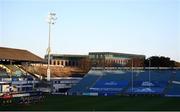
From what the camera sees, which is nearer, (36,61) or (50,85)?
(50,85)

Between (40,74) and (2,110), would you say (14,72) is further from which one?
(2,110)

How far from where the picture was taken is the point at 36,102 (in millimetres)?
34375

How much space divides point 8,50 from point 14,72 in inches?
240

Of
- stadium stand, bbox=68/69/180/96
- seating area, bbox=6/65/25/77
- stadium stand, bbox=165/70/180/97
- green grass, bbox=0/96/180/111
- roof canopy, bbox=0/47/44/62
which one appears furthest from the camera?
roof canopy, bbox=0/47/44/62

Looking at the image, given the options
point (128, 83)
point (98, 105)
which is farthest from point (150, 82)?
point (98, 105)

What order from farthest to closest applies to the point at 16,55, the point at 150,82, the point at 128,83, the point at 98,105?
the point at 16,55, the point at 128,83, the point at 150,82, the point at 98,105

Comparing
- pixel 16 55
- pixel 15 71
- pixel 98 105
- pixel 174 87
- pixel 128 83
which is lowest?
pixel 98 105

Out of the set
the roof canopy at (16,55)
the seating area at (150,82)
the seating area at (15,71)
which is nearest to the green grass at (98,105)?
the seating area at (150,82)

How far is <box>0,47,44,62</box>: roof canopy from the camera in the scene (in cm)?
4861

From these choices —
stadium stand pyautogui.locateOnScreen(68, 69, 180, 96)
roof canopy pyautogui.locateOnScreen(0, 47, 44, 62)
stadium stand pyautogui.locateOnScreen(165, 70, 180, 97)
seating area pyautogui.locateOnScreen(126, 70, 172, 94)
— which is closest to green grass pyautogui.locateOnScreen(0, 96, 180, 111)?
stadium stand pyautogui.locateOnScreen(165, 70, 180, 97)

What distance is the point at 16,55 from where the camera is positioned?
169 feet

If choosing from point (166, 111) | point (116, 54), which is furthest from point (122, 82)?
point (116, 54)

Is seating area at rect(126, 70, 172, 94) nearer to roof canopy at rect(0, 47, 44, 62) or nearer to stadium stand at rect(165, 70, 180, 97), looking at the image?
stadium stand at rect(165, 70, 180, 97)

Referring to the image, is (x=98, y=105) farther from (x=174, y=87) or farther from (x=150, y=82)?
(x=150, y=82)
